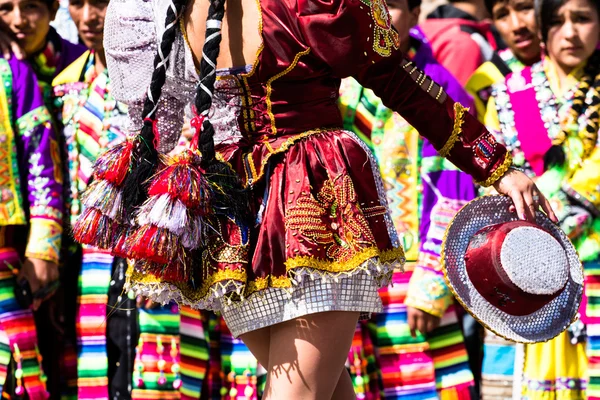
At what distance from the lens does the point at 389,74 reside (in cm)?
271

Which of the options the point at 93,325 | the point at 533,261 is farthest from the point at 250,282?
the point at 93,325

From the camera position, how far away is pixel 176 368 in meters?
4.61

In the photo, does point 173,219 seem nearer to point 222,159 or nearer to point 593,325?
point 222,159

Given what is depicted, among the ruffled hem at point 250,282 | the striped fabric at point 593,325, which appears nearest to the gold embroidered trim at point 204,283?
the ruffled hem at point 250,282

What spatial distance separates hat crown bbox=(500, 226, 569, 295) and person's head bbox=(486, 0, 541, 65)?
2008 mm

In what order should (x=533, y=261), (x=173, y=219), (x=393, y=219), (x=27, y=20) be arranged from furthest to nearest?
(x=27, y=20) < (x=393, y=219) < (x=533, y=261) < (x=173, y=219)

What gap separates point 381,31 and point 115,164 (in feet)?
2.39

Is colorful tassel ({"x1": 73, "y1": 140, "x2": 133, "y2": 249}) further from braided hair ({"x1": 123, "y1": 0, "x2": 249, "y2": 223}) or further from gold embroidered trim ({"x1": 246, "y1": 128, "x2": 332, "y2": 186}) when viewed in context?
gold embroidered trim ({"x1": 246, "y1": 128, "x2": 332, "y2": 186})

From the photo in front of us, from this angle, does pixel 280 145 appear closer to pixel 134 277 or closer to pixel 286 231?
pixel 286 231

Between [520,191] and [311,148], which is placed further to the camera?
[520,191]

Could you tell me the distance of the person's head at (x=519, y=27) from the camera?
15.9 feet

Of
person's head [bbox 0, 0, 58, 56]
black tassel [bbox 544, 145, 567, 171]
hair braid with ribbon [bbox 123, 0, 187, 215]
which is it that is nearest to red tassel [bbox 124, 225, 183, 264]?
hair braid with ribbon [bbox 123, 0, 187, 215]

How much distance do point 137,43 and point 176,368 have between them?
214cm

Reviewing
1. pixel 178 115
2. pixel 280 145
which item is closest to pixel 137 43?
pixel 178 115
